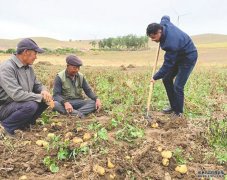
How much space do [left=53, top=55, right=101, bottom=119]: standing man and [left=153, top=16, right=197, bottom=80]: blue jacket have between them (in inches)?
45.8

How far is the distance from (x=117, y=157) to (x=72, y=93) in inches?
101

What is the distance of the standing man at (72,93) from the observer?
258 inches

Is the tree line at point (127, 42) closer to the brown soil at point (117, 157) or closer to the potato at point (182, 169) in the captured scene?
the brown soil at point (117, 157)

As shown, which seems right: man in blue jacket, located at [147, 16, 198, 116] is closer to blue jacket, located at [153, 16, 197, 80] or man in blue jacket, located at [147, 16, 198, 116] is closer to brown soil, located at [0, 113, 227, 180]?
blue jacket, located at [153, 16, 197, 80]

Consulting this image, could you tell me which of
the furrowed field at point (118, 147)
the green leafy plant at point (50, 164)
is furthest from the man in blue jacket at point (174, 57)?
the green leafy plant at point (50, 164)

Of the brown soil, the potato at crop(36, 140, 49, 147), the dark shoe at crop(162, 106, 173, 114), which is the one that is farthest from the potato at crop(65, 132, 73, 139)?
the dark shoe at crop(162, 106, 173, 114)

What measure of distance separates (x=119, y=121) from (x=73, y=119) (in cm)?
73

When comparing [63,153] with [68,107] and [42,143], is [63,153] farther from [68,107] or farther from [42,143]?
[68,107]

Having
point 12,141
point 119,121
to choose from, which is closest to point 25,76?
point 12,141

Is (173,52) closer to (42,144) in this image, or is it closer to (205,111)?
(205,111)

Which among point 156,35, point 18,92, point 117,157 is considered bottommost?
point 117,157

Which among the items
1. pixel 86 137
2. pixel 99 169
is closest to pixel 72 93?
pixel 86 137

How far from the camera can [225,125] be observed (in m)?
6.04

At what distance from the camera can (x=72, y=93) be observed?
6.95m
